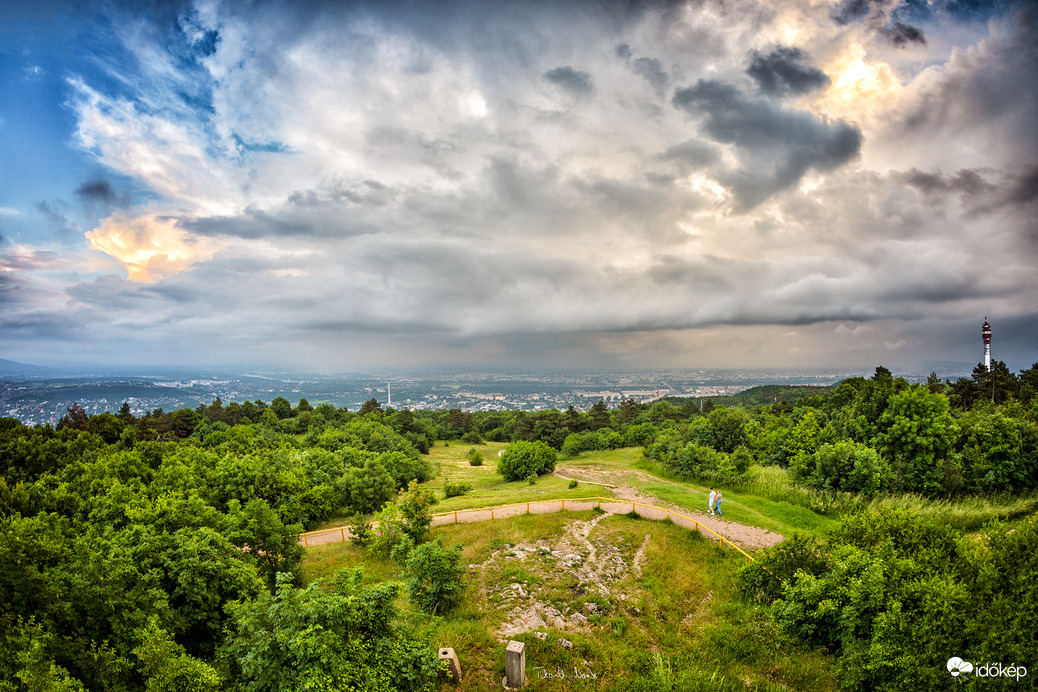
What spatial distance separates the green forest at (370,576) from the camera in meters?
7.35

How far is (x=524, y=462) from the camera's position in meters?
39.4

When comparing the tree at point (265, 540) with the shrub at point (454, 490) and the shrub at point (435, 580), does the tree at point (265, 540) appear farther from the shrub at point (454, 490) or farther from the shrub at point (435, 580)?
the shrub at point (454, 490)

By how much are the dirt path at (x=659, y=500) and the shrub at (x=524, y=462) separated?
1.42 m

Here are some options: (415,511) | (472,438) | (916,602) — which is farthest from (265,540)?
(472,438)

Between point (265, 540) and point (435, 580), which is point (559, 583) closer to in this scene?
point (435, 580)

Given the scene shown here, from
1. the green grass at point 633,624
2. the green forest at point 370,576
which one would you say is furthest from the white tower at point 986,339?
the green grass at point 633,624

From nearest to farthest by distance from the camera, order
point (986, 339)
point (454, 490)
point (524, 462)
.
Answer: point (454, 490)
point (524, 462)
point (986, 339)

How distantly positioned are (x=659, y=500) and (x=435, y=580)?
1609cm

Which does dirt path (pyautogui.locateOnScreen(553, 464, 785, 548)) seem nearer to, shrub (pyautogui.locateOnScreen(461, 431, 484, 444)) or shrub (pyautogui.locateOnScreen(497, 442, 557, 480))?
shrub (pyautogui.locateOnScreen(497, 442, 557, 480))

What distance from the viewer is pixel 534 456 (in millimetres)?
39844

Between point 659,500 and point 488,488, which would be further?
point 488,488

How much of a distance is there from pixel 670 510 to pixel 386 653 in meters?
18.2

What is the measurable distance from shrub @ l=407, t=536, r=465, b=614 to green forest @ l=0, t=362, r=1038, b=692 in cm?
6

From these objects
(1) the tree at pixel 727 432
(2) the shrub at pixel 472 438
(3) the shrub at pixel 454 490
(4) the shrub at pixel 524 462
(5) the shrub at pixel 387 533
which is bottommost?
(2) the shrub at pixel 472 438
